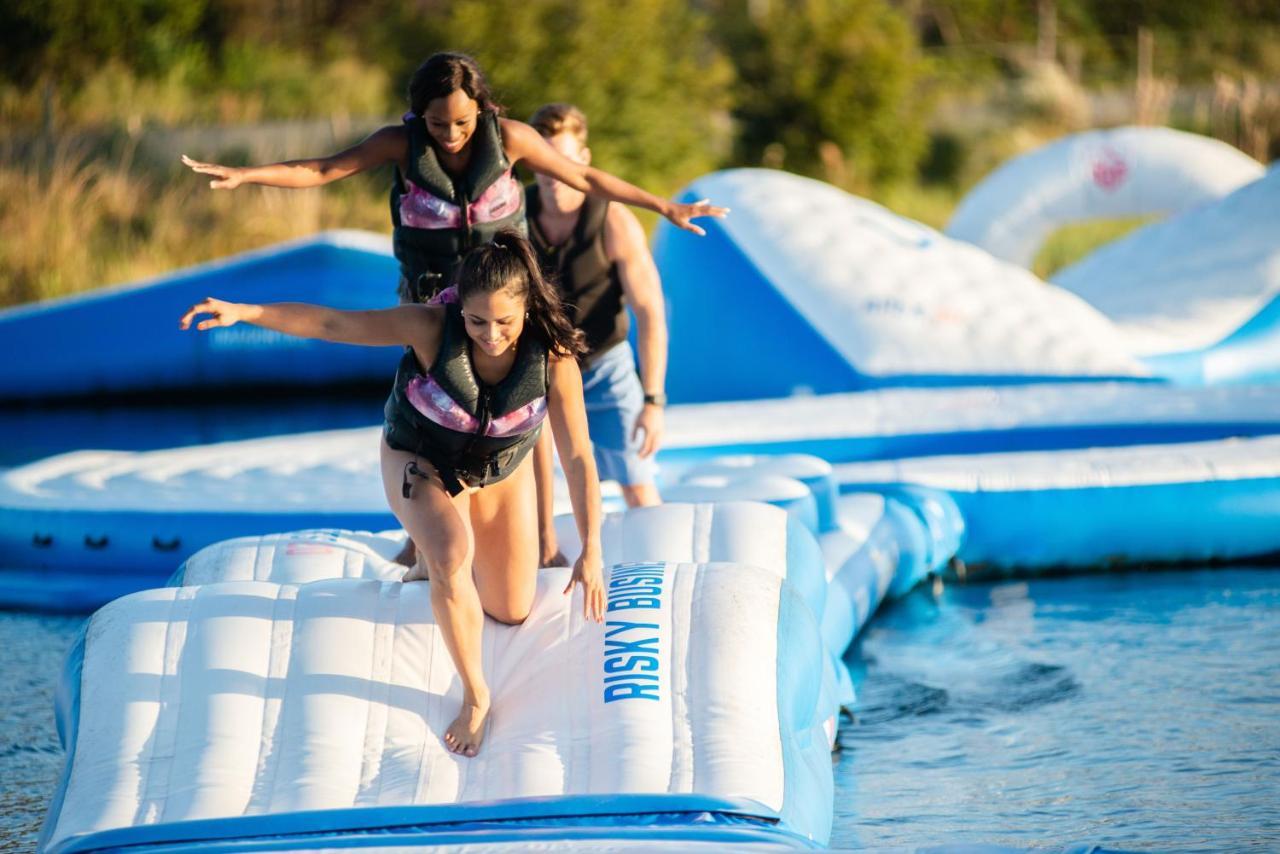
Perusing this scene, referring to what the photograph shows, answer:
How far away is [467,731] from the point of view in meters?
3.16

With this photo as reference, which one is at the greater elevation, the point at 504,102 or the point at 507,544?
the point at 504,102

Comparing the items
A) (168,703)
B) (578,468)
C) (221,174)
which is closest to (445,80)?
(221,174)

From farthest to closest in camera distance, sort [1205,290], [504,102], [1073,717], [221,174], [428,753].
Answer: [504,102] < [1205,290] < [1073,717] < [221,174] < [428,753]

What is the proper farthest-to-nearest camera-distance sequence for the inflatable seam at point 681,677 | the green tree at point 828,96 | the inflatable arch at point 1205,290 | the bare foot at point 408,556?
the green tree at point 828,96, the inflatable arch at point 1205,290, the bare foot at point 408,556, the inflatable seam at point 681,677

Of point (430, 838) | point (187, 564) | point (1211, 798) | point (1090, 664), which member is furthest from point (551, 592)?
point (1090, 664)

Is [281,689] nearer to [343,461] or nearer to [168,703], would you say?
[168,703]

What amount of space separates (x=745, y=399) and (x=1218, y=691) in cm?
348

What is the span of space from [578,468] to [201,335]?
614cm

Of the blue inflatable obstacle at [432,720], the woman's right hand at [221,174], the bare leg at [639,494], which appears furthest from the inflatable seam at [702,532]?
the woman's right hand at [221,174]

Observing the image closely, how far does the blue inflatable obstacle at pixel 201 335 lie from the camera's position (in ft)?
27.9

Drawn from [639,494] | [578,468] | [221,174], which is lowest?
[578,468]

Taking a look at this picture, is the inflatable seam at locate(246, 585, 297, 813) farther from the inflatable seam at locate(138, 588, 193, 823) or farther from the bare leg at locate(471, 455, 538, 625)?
the bare leg at locate(471, 455, 538, 625)

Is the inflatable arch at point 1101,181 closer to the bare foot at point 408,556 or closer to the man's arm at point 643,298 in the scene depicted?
the man's arm at point 643,298

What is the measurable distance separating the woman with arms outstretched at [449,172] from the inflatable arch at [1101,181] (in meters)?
6.07
